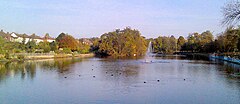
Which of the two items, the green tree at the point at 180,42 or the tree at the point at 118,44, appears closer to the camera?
the tree at the point at 118,44

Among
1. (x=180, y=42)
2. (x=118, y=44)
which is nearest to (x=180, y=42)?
(x=180, y=42)

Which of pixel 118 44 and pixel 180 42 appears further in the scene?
pixel 180 42

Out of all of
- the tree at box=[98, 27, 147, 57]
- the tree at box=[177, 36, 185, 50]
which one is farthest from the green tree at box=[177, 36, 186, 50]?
the tree at box=[98, 27, 147, 57]

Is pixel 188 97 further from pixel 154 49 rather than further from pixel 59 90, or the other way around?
pixel 154 49

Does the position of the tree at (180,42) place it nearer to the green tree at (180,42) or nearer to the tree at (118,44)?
the green tree at (180,42)

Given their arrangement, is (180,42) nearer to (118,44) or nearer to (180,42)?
(180,42)

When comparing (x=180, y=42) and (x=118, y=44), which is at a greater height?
(x=180, y=42)

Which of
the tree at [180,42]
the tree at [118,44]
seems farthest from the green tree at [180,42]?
the tree at [118,44]

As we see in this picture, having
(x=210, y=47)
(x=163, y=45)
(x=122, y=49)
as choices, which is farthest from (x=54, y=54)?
(x=163, y=45)

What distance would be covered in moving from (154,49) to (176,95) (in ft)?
308

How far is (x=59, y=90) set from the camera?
15.6 metres

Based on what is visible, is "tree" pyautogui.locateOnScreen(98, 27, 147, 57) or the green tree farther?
the green tree

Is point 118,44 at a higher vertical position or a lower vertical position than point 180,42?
lower

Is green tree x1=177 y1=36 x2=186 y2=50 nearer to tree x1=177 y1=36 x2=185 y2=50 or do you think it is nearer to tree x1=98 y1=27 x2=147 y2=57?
tree x1=177 y1=36 x2=185 y2=50
